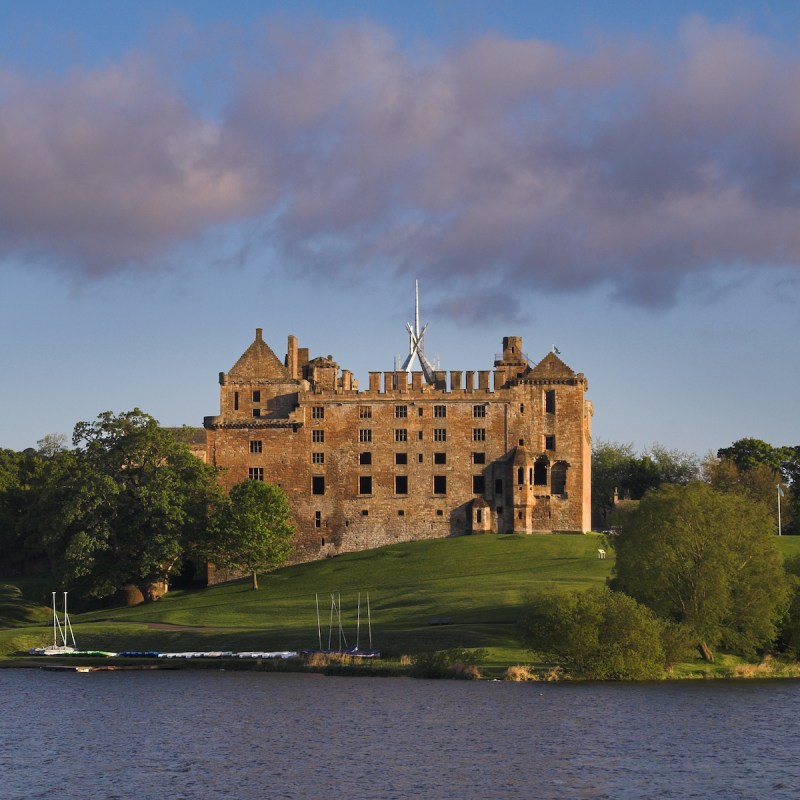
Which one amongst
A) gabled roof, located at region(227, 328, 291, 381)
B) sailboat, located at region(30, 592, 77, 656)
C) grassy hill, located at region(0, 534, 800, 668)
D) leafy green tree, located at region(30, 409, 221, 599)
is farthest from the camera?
gabled roof, located at region(227, 328, 291, 381)

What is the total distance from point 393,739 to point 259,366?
78751 millimetres

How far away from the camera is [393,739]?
63281 millimetres

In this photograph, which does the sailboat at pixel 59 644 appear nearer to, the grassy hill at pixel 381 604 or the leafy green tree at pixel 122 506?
the grassy hill at pixel 381 604

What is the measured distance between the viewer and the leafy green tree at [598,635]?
3054 inches

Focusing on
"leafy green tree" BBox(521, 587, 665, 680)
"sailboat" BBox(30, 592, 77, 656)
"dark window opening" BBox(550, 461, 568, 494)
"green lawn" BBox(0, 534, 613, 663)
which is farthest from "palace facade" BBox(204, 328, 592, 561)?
"leafy green tree" BBox(521, 587, 665, 680)

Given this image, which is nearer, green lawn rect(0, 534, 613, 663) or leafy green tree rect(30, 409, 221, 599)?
green lawn rect(0, 534, 613, 663)

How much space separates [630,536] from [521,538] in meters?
42.1

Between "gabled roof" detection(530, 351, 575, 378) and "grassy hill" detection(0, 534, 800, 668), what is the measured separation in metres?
15.6

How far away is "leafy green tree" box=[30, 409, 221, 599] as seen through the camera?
119 meters

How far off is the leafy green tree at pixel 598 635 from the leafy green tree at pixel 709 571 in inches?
180

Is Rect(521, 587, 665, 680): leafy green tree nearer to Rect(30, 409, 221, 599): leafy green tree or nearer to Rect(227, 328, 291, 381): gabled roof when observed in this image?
Rect(30, 409, 221, 599): leafy green tree

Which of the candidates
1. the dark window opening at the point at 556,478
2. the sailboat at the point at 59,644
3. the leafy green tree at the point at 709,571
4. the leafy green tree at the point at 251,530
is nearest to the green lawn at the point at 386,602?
the sailboat at the point at 59,644

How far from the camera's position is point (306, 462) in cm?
13625

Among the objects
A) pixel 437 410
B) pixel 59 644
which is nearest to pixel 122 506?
pixel 59 644
